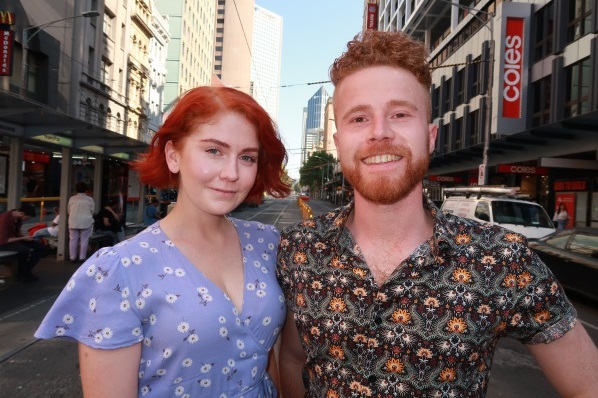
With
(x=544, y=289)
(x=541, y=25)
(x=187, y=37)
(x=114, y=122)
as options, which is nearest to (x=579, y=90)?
(x=541, y=25)

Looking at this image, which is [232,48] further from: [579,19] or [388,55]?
[388,55]

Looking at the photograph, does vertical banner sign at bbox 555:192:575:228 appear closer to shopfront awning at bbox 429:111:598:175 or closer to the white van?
shopfront awning at bbox 429:111:598:175

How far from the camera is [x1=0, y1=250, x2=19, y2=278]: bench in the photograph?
7961 mm

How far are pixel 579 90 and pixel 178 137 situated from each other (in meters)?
20.6

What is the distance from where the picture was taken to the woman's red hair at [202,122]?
1915 mm

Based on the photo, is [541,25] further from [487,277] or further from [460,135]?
[487,277]

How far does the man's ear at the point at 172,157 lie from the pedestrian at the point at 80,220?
9.57m

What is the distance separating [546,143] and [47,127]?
20.2m

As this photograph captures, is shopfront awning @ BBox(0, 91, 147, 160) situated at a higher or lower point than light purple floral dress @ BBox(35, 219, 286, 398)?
higher

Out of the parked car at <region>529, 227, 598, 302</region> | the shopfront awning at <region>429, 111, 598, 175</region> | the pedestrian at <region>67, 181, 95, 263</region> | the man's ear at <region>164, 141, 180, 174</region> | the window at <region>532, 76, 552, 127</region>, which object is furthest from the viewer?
the window at <region>532, 76, 552, 127</region>

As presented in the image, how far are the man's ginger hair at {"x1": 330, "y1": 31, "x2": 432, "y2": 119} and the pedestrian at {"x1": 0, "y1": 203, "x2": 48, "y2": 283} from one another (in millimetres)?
8600

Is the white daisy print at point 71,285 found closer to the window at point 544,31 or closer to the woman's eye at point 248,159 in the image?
the woman's eye at point 248,159

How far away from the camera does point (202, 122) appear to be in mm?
1896

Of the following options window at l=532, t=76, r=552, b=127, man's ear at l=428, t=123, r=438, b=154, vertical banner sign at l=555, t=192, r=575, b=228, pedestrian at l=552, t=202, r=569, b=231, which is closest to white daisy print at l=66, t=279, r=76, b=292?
man's ear at l=428, t=123, r=438, b=154
